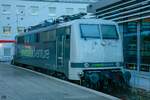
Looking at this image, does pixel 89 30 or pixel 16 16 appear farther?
pixel 16 16

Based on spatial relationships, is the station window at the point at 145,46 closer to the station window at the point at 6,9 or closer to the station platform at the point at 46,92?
the station platform at the point at 46,92

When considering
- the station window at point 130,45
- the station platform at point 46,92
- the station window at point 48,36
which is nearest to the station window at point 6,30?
the station window at point 48,36

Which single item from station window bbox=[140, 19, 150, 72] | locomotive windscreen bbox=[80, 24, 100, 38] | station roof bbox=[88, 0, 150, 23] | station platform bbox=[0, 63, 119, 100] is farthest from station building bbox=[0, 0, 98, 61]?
station platform bbox=[0, 63, 119, 100]

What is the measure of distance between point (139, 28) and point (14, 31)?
40.5 m

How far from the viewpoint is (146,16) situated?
2000 centimetres

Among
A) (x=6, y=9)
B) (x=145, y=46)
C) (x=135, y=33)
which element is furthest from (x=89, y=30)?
(x=6, y=9)

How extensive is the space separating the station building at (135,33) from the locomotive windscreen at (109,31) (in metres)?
2.13

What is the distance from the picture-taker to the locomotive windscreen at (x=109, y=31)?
18.4 metres

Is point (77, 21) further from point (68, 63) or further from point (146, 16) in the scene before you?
point (146, 16)

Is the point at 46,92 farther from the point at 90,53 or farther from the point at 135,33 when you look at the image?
the point at 135,33

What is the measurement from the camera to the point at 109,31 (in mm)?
18609

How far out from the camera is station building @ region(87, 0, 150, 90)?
784 inches

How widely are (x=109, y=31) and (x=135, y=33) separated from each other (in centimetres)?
340

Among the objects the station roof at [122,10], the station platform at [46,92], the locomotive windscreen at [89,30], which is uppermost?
the station roof at [122,10]
